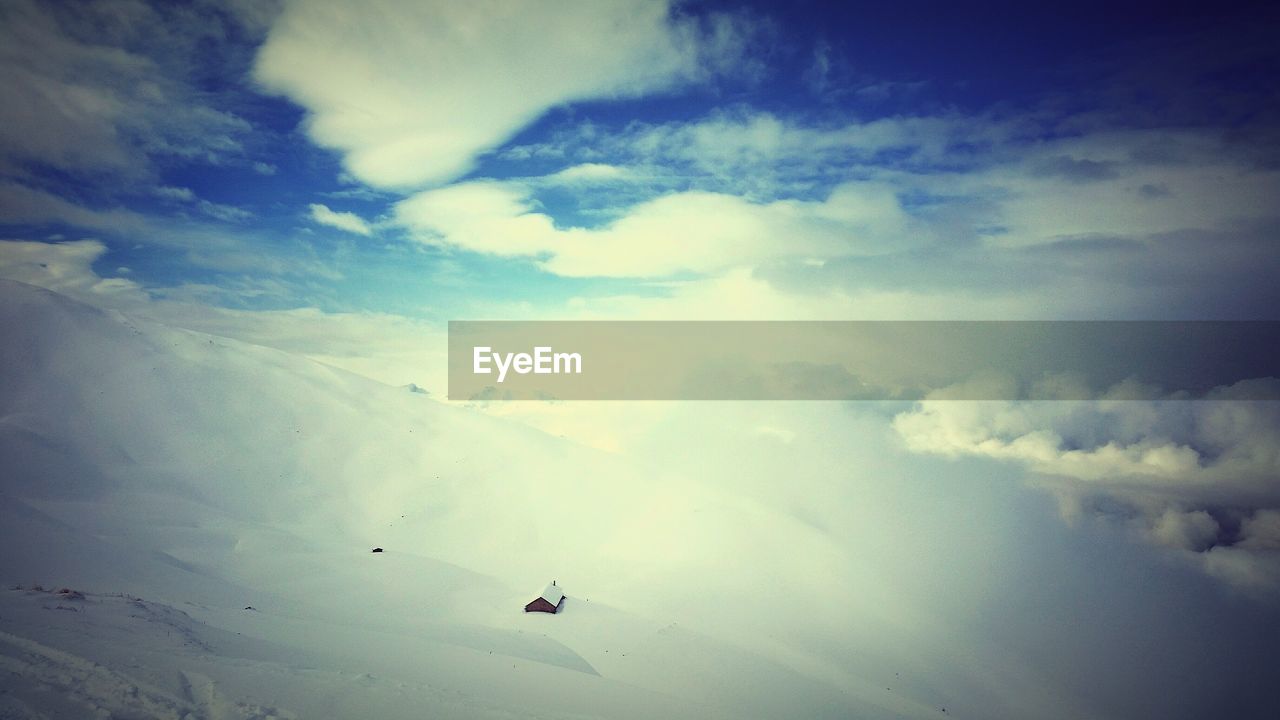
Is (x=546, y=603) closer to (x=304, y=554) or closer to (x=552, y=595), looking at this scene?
(x=552, y=595)

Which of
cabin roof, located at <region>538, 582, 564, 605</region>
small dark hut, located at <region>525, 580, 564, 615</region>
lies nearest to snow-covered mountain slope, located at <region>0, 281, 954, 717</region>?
small dark hut, located at <region>525, 580, 564, 615</region>

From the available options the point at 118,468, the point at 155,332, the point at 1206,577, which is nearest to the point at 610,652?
the point at 118,468

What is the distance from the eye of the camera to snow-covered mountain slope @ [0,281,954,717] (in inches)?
850

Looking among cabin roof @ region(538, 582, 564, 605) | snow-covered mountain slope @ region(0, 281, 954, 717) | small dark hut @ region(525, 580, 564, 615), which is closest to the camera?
snow-covered mountain slope @ region(0, 281, 954, 717)

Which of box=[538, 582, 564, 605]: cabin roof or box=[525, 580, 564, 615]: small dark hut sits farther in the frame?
box=[538, 582, 564, 605]: cabin roof

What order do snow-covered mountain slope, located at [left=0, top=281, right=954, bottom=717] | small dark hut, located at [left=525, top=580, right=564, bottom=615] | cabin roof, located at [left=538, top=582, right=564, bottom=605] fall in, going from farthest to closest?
cabin roof, located at [left=538, top=582, right=564, bottom=605] → small dark hut, located at [left=525, top=580, right=564, bottom=615] → snow-covered mountain slope, located at [left=0, top=281, right=954, bottom=717]

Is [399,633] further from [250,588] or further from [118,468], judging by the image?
[118,468]

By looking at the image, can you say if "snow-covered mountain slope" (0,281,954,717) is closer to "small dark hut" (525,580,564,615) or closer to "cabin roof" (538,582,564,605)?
"small dark hut" (525,580,564,615)

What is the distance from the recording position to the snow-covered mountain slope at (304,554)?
2159 cm

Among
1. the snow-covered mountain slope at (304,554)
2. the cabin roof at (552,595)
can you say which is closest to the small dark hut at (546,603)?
the cabin roof at (552,595)

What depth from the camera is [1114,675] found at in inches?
2788

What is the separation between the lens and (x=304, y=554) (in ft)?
154

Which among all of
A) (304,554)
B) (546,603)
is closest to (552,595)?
(546,603)

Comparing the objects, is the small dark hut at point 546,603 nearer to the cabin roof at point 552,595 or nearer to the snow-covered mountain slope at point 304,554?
the cabin roof at point 552,595
